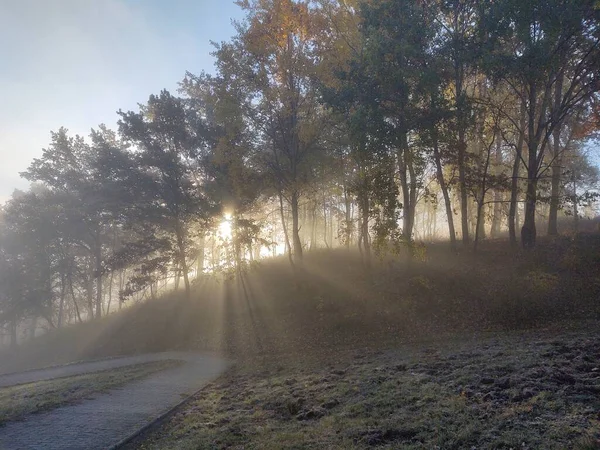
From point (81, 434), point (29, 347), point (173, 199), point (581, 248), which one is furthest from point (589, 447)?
point (29, 347)

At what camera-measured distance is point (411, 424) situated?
20.1 ft

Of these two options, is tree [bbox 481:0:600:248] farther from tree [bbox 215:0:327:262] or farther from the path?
the path

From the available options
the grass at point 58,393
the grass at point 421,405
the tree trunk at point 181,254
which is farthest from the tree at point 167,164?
the grass at point 421,405

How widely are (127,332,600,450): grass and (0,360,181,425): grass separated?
2.86 metres

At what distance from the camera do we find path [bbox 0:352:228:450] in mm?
7320

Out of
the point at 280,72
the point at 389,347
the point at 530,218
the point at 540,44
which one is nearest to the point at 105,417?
the point at 389,347

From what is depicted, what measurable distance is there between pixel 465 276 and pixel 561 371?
1049 cm

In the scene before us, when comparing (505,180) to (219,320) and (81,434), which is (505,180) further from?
(81,434)

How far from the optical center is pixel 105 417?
339 inches

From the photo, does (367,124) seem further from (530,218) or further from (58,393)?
(58,393)

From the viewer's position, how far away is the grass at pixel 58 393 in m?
9.19

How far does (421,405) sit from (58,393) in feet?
29.4

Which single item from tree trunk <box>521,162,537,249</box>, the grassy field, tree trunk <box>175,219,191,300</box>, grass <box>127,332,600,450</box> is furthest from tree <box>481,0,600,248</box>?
tree trunk <box>175,219,191,300</box>

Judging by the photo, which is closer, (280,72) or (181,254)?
(280,72)
